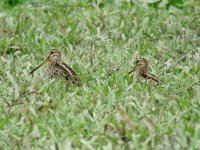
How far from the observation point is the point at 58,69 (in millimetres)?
8812

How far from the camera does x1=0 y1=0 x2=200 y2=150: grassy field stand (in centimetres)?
671

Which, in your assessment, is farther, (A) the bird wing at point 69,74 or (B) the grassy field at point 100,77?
(A) the bird wing at point 69,74

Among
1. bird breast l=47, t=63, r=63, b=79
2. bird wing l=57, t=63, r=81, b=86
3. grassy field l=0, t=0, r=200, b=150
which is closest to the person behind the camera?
grassy field l=0, t=0, r=200, b=150

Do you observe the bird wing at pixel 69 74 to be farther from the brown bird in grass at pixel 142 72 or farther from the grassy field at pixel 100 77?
the brown bird in grass at pixel 142 72

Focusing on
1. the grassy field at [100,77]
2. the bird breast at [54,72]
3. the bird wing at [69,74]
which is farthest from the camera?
the bird breast at [54,72]

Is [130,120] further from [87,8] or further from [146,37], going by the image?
[87,8]

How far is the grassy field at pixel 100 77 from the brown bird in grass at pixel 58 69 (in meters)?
0.12

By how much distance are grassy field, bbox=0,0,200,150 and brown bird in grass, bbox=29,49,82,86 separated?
0.12 metres

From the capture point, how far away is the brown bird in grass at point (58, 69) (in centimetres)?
861

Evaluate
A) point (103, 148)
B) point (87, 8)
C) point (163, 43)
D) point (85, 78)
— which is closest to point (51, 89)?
point (85, 78)

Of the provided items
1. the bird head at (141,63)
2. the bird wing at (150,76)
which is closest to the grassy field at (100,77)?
the bird wing at (150,76)

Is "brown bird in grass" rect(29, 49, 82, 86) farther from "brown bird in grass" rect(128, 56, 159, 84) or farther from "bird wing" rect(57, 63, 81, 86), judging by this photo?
"brown bird in grass" rect(128, 56, 159, 84)

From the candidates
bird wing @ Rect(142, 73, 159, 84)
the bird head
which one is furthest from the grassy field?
the bird head

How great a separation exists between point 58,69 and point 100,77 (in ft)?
1.41
